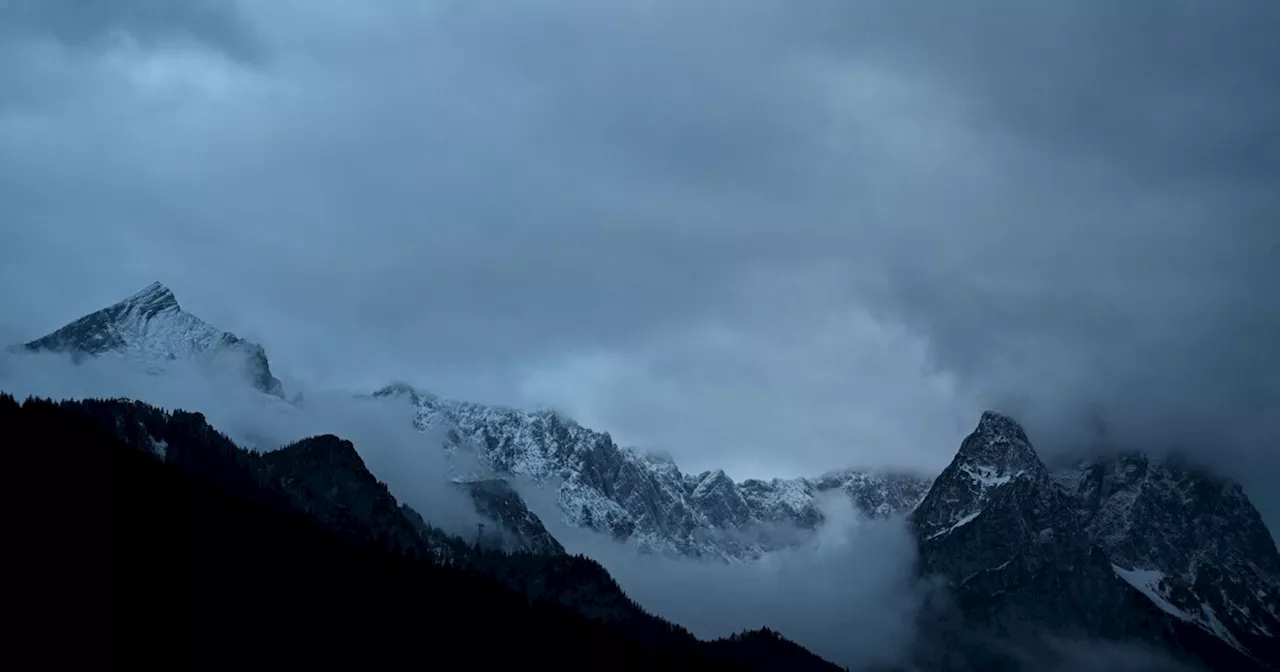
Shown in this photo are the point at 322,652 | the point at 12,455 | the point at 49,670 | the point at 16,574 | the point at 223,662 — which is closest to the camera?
the point at 49,670

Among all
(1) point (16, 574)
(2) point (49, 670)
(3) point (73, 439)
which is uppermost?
(3) point (73, 439)

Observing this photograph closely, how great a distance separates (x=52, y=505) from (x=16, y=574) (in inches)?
827

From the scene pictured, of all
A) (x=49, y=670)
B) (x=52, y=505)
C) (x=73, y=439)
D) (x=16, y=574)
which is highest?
(x=73, y=439)

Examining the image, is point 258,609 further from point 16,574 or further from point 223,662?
point 16,574

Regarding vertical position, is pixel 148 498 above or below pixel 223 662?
above

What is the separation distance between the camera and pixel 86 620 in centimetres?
15325

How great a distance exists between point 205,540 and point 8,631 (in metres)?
56.8

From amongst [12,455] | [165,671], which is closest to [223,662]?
[165,671]

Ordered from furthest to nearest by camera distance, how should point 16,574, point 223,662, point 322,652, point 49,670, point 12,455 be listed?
point 322,652
point 12,455
point 223,662
point 16,574
point 49,670

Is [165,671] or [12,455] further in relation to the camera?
[12,455]

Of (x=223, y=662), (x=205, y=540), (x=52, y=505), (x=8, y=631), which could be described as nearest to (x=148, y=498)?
(x=205, y=540)

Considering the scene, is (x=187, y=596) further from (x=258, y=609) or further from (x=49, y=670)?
(x=49, y=670)

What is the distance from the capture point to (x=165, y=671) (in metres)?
153

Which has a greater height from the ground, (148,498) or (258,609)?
(148,498)
